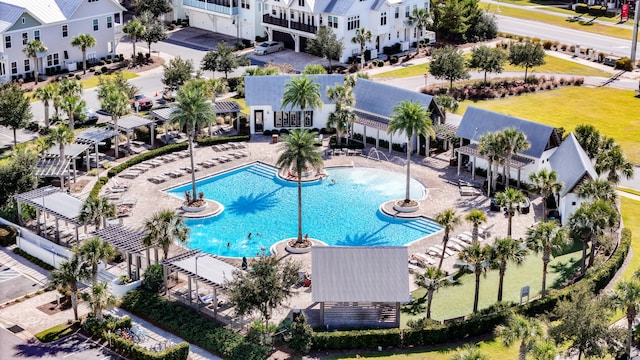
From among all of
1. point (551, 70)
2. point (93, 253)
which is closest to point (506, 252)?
point (93, 253)

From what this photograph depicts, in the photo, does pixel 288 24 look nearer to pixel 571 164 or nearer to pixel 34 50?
pixel 34 50

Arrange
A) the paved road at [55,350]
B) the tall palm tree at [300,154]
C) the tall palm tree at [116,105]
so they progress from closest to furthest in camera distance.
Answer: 1. the paved road at [55,350]
2. the tall palm tree at [300,154]
3. the tall palm tree at [116,105]

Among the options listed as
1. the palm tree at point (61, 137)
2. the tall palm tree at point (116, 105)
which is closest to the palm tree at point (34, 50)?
the tall palm tree at point (116, 105)

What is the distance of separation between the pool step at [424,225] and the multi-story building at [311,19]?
1876 inches

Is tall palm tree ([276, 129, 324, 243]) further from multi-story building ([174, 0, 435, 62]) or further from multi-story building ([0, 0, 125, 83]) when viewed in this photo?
multi-story building ([0, 0, 125, 83])

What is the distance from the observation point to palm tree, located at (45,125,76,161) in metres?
83.2

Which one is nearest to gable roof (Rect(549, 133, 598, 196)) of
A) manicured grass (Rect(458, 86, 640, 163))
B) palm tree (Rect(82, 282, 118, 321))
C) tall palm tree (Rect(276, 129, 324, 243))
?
manicured grass (Rect(458, 86, 640, 163))

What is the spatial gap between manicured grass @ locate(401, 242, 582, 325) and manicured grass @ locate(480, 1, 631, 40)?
3143 inches

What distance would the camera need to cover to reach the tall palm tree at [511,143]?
78400 millimetres

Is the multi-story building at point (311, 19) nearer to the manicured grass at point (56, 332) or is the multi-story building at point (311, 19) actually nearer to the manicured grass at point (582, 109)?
the manicured grass at point (582, 109)

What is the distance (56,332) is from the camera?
61.8 metres

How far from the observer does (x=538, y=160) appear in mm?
83562

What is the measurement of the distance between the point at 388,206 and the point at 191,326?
2647 centimetres

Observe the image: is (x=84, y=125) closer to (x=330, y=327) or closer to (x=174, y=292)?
(x=174, y=292)
